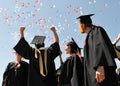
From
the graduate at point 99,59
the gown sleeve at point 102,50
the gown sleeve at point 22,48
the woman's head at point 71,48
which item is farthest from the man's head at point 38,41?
the gown sleeve at point 102,50

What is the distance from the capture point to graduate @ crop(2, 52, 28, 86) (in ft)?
30.9

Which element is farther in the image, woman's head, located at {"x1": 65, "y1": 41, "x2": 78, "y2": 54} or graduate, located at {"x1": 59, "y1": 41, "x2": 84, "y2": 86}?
woman's head, located at {"x1": 65, "y1": 41, "x2": 78, "y2": 54}

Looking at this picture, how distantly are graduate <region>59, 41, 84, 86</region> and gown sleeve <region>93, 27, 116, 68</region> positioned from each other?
2341 millimetres

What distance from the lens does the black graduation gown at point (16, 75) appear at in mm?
9414

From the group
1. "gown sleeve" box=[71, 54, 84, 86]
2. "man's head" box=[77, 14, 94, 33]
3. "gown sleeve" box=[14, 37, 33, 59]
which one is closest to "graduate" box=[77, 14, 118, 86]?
"man's head" box=[77, 14, 94, 33]

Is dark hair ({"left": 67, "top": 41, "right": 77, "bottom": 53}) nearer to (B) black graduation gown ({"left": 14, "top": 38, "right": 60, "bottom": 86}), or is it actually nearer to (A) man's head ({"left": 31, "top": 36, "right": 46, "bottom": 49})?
(B) black graduation gown ({"left": 14, "top": 38, "right": 60, "bottom": 86})

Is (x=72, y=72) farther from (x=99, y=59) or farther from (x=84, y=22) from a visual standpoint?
(x=99, y=59)

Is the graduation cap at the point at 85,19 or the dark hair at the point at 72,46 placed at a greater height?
the graduation cap at the point at 85,19

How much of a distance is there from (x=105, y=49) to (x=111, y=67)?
13.9 inches

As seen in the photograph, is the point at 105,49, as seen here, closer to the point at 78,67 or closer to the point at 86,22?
the point at 86,22

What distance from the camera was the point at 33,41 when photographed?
29.4 ft

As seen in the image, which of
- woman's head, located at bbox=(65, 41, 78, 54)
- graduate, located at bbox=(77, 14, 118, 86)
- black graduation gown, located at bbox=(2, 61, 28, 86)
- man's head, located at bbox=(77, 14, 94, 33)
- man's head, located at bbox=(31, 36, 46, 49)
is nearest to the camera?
graduate, located at bbox=(77, 14, 118, 86)

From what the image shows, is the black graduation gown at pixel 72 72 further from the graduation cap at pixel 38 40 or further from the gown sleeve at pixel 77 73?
the graduation cap at pixel 38 40

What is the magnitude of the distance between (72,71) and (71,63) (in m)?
0.23
